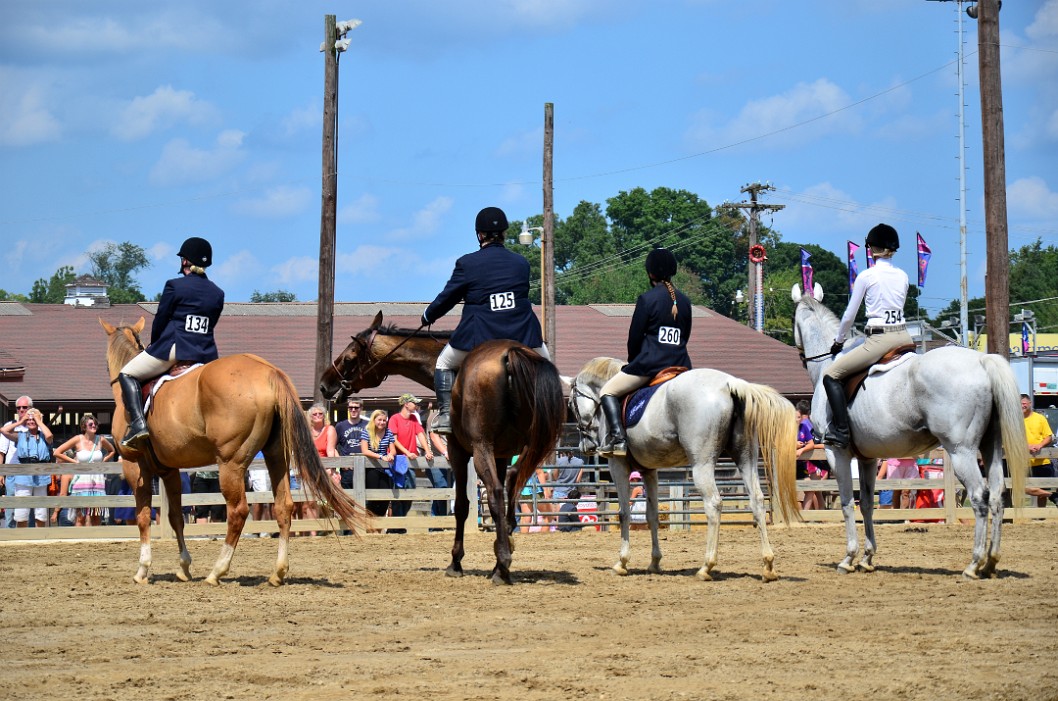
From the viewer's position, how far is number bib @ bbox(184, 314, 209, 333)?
10.2 meters

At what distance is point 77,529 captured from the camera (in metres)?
16.3

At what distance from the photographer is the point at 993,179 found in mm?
19453

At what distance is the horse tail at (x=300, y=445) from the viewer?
9.88m

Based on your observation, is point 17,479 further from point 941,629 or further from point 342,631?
point 941,629

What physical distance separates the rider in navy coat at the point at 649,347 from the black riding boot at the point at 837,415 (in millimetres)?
1260

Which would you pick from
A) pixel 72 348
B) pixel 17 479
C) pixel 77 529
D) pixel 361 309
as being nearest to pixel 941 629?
pixel 77 529

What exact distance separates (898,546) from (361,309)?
27865 mm

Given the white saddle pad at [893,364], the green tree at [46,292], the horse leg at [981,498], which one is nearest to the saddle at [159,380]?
the white saddle pad at [893,364]

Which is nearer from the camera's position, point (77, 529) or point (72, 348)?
point (77, 529)

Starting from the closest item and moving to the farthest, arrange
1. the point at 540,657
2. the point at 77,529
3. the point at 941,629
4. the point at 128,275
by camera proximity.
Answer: the point at 540,657
the point at 941,629
the point at 77,529
the point at 128,275

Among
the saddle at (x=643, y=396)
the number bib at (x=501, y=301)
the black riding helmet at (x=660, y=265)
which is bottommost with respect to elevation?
the saddle at (x=643, y=396)

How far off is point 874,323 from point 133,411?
6299 millimetres

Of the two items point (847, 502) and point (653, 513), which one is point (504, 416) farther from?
point (847, 502)

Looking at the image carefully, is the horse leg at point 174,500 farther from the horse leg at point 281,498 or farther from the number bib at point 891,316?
the number bib at point 891,316
